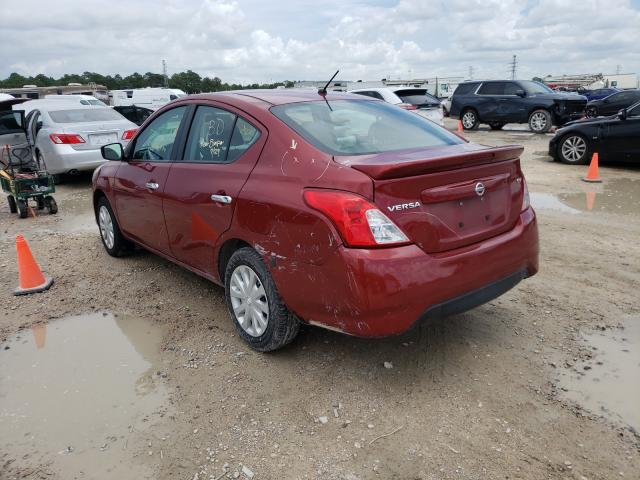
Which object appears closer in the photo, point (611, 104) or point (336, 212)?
point (336, 212)

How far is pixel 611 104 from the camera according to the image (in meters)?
18.3

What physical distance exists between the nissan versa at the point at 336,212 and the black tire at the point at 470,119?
54.6 ft

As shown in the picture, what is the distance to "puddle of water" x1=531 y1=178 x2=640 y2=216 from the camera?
716 centimetres

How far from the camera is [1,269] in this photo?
5496 millimetres

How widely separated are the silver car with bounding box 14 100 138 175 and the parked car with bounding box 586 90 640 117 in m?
16.1

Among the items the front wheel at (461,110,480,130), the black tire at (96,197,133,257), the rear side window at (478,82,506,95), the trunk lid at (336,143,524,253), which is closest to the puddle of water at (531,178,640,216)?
the trunk lid at (336,143,524,253)

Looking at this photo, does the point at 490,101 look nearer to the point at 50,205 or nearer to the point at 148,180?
the point at 50,205

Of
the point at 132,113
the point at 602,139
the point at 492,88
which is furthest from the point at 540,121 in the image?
the point at 132,113

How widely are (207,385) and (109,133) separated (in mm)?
7974

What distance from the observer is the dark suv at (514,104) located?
1720 cm

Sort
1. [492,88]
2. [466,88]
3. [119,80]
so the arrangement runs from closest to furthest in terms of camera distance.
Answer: [492,88]
[466,88]
[119,80]

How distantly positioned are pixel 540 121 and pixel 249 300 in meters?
16.9

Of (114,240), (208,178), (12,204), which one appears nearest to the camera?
(208,178)

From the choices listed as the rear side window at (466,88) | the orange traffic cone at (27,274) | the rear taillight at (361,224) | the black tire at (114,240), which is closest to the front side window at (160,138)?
the black tire at (114,240)
